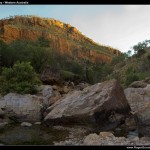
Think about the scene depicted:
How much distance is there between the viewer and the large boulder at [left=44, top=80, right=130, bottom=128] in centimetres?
1266

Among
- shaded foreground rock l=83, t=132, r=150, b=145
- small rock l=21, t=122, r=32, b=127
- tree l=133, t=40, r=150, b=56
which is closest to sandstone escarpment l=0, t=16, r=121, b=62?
tree l=133, t=40, r=150, b=56

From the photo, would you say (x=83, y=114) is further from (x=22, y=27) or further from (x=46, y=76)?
(x=22, y=27)

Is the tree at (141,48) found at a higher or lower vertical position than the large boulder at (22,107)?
higher

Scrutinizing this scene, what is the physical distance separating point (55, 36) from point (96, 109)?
4914 cm

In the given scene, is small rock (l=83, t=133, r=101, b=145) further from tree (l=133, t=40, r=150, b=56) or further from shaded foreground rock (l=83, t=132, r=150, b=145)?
tree (l=133, t=40, r=150, b=56)

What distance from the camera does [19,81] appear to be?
19.5 metres

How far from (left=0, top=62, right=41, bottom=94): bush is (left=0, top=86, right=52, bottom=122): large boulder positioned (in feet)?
5.13

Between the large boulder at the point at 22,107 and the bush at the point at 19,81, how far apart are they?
5.13 feet

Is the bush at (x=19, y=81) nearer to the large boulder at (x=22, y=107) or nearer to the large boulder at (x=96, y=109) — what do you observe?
the large boulder at (x=22, y=107)

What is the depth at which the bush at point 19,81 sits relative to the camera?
60.1ft

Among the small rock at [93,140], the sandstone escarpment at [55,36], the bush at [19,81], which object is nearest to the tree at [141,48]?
the sandstone escarpment at [55,36]

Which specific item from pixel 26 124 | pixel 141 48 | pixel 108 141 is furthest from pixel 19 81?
pixel 141 48

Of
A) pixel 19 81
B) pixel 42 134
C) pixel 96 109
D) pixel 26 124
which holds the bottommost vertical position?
pixel 42 134

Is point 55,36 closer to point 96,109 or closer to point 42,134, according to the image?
point 96,109
